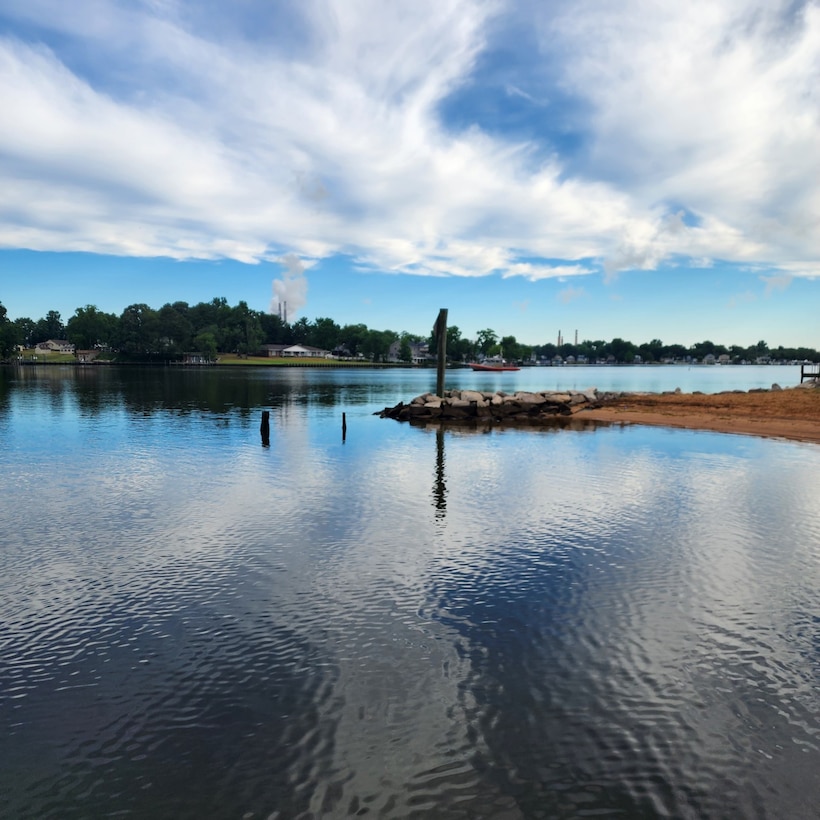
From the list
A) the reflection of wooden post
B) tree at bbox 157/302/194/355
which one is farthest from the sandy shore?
tree at bbox 157/302/194/355

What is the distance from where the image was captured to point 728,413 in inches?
1608

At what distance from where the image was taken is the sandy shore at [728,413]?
3288 cm

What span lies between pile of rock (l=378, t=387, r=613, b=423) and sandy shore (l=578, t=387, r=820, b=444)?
2.65 metres

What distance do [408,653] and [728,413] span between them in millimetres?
40806

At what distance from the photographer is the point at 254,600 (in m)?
9.42

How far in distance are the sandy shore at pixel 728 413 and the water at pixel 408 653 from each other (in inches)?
683

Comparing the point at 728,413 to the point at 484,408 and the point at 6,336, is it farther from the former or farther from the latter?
the point at 6,336

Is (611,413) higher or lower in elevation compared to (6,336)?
lower

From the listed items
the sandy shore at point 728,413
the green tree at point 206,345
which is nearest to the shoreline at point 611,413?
the sandy shore at point 728,413

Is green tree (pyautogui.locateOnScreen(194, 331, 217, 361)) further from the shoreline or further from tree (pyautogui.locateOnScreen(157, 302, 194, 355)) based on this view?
the shoreline

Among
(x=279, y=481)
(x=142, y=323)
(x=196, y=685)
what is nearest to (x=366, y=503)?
(x=279, y=481)

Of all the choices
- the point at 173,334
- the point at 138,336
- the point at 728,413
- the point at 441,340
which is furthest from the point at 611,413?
the point at 138,336

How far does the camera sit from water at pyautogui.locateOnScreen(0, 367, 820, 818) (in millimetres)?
5402

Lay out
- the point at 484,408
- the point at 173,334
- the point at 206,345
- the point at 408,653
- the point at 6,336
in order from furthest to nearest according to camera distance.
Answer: the point at 173,334
the point at 206,345
the point at 6,336
the point at 484,408
the point at 408,653
